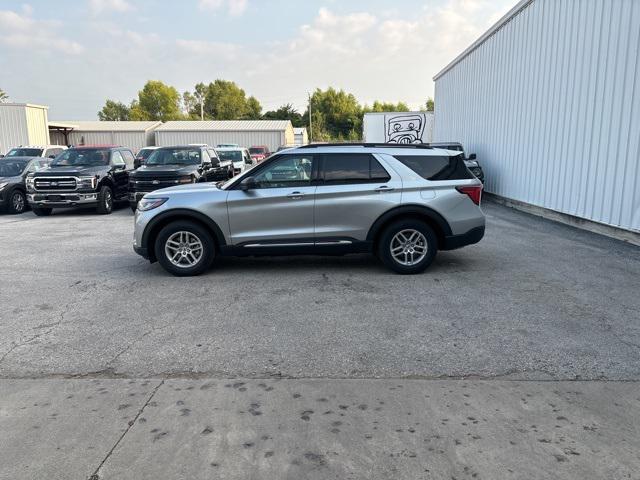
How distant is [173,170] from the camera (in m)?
14.1

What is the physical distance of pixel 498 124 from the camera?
1603 cm

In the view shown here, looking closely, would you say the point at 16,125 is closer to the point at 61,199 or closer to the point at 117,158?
the point at 117,158

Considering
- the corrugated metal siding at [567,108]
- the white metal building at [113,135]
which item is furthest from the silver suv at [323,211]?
the white metal building at [113,135]

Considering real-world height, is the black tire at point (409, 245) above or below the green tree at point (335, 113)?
below

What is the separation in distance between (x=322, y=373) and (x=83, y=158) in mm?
13598

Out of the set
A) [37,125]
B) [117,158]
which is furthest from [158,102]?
[117,158]

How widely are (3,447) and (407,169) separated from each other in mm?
5659

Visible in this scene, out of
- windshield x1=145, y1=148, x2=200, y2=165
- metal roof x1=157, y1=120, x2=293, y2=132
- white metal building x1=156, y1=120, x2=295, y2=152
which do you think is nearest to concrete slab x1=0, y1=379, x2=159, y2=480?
windshield x1=145, y1=148, x2=200, y2=165

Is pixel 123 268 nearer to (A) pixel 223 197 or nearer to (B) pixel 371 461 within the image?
(A) pixel 223 197

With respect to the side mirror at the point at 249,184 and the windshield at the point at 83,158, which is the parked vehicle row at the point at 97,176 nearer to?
the windshield at the point at 83,158

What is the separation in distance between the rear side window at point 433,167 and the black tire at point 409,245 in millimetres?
702

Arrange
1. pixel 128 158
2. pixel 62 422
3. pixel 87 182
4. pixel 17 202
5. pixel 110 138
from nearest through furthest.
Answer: pixel 62 422
pixel 87 182
pixel 17 202
pixel 128 158
pixel 110 138

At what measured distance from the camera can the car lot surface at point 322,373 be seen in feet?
10.1

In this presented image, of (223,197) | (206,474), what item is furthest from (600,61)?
(206,474)
